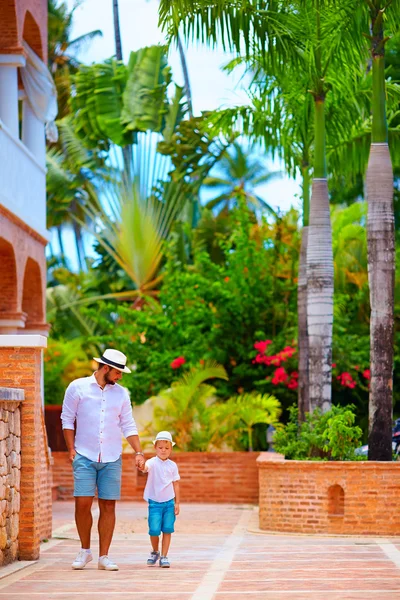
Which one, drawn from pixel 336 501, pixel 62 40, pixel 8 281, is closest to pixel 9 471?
pixel 336 501

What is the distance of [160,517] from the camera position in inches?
452

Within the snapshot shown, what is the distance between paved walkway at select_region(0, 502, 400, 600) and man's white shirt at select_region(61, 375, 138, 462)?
105 cm

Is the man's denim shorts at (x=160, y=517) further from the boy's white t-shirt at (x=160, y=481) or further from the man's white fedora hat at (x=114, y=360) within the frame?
the man's white fedora hat at (x=114, y=360)

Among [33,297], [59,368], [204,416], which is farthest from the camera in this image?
[59,368]

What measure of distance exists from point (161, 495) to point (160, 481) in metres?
0.13

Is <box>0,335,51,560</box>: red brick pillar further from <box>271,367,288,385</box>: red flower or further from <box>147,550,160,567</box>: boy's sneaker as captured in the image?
<box>271,367,288,385</box>: red flower

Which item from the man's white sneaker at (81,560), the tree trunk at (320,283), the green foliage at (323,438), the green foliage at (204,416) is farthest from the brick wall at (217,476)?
the man's white sneaker at (81,560)

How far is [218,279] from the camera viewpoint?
25625 millimetres

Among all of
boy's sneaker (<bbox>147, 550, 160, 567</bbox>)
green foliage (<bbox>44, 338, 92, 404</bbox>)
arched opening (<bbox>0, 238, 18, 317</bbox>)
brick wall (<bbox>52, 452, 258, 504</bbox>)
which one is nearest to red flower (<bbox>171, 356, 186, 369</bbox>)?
brick wall (<bbox>52, 452, 258, 504</bbox>)

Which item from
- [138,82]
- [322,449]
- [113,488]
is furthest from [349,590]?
[138,82]

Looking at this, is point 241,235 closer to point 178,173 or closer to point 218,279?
point 218,279

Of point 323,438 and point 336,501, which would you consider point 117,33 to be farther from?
point 336,501

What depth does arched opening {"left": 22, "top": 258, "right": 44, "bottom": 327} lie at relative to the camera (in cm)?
2066

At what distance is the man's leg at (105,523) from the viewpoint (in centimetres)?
1090
